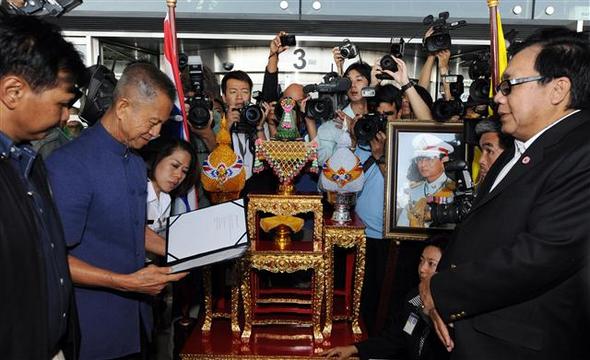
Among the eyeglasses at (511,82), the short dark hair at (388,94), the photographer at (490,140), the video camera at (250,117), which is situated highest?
the short dark hair at (388,94)

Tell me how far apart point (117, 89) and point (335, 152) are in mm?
1307

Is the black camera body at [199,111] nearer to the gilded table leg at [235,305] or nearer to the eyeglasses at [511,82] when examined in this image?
the gilded table leg at [235,305]

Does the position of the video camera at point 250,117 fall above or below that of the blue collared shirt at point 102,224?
above

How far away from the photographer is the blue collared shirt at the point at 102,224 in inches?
62.0

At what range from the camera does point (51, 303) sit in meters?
1.22

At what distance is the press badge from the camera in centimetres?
216

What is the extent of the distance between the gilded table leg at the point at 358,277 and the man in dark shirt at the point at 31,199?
61.7 inches

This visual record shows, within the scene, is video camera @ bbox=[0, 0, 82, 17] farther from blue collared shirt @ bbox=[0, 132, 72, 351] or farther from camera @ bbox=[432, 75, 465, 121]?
camera @ bbox=[432, 75, 465, 121]

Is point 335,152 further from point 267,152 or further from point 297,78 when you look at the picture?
point 297,78

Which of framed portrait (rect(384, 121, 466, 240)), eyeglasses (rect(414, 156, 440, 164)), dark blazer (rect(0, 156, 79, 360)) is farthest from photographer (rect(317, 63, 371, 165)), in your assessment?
dark blazer (rect(0, 156, 79, 360))

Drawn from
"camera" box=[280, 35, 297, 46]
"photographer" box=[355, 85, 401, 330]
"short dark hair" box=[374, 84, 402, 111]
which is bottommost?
"photographer" box=[355, 85, 401, 330]

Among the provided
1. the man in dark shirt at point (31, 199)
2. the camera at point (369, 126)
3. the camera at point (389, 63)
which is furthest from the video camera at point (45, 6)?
the camera at point (389, 63)

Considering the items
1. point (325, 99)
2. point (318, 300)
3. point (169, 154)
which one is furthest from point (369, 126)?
point (169, 154)

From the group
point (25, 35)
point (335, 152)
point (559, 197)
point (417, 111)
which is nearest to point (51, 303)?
point (25, 35)
